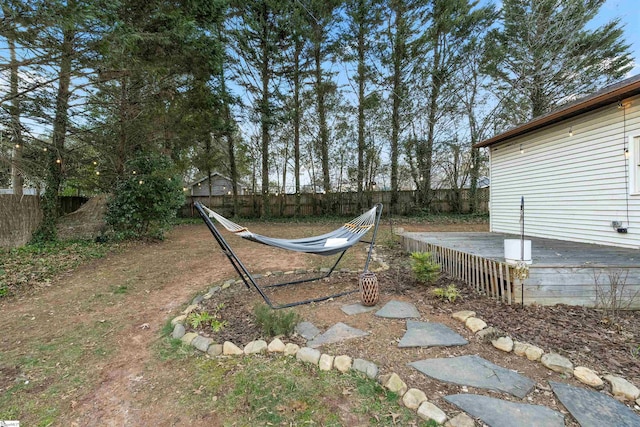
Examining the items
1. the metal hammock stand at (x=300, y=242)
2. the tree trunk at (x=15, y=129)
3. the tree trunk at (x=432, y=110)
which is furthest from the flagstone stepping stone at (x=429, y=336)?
the tree trunk at (x=432, y=110)

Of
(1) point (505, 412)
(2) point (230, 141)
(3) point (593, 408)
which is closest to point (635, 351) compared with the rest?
(3) point (593, 408)

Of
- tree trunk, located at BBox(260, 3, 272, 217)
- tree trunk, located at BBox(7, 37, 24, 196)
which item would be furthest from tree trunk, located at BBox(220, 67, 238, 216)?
tree trunk, located at BBox(7, 37, 24, 196)

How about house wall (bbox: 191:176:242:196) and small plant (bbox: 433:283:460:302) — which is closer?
small plant (bbox: 433:283:460:302)

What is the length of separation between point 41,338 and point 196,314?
120 centimetres

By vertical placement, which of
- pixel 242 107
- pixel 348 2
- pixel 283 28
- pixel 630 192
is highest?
pixel 348 2

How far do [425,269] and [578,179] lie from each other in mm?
3465

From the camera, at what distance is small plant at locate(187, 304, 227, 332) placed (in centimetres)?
229

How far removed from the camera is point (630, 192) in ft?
12.2

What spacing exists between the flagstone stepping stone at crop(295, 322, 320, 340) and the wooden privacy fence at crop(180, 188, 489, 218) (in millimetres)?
9685

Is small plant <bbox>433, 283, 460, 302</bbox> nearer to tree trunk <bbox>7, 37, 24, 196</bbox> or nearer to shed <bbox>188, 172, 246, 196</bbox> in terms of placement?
tree trunk <bbox>7, 37, 24, 196</bbox>

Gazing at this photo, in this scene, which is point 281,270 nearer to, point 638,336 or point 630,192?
point 638,336

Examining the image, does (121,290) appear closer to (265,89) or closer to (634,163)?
(634,163)

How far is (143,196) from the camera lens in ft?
20.3

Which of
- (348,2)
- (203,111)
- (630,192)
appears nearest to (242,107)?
(203,111)
